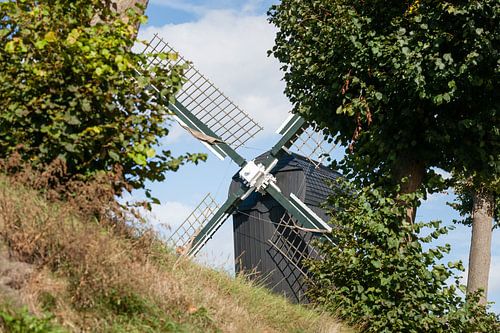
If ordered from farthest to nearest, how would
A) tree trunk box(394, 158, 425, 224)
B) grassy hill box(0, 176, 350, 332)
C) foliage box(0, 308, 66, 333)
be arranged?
1. tree trunk box(394, 158, 425, 224)
2. grassy hill box(0, 176, 350, 332)
3. foliage box(0, 308, 66, 333)

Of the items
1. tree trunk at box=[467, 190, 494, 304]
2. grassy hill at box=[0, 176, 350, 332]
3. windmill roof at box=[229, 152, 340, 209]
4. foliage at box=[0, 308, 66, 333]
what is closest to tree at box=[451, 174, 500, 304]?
tree trunk at box=[467, 190, 494, 304]

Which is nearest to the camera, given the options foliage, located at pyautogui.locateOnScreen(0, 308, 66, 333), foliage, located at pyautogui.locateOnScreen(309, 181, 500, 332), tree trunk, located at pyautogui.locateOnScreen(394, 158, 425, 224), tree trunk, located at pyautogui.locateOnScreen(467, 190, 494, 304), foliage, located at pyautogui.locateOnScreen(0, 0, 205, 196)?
foliage, located at pyautogui.locateOnScreen(0, 308, 66, 333)

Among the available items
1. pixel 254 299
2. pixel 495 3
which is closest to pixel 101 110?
pixel 254 299

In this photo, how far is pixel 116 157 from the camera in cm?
852

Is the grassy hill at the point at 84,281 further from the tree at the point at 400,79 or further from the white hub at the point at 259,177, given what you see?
the white hub at the point at 259,177

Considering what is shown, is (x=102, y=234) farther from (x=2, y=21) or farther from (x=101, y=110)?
(x=2, y=21)

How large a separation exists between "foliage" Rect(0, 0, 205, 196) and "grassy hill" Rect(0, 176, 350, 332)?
691mm

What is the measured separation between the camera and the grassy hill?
6781mm

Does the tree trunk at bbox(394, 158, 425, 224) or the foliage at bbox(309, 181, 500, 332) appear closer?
the foliage at bbox(309, 181, 500, 332)

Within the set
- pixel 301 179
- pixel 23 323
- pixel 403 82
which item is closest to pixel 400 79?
pixel 403 82

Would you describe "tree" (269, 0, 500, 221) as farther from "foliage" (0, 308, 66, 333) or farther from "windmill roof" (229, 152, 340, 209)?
"foliage" (0, 308, 66, 333)

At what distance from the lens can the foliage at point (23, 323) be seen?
614cm

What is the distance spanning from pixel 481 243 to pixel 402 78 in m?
7.68

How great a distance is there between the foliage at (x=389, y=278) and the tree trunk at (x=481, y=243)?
211 inches
